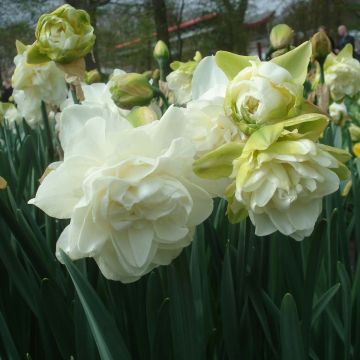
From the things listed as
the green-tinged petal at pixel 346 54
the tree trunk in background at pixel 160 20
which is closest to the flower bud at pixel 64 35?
the green-tinged petal at pixel 346 54

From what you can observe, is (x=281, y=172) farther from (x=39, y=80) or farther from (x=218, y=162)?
(x=39, y=80)

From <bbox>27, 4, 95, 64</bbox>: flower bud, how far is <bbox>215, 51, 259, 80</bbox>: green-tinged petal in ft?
1.12

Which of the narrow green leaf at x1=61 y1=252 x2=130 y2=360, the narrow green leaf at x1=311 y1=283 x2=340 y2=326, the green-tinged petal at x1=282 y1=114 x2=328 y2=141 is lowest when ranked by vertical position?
the narrow green leaf at x1=311 y1=283 x2=340 y2=326

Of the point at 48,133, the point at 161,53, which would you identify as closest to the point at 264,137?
the point at 48,133

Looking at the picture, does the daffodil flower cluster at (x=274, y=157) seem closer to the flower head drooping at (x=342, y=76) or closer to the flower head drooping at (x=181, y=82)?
the flower head drooping at (x=181, y=82)

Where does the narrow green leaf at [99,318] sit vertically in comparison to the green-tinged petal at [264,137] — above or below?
below

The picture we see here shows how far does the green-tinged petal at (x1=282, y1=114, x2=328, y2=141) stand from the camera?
0.41 metres

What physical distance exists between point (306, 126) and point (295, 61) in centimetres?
8

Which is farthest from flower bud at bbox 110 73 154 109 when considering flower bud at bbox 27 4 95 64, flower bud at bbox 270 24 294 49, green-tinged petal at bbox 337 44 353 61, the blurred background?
the blurred background

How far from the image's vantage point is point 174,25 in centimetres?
1084

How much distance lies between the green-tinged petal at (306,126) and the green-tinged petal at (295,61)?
0.20ft

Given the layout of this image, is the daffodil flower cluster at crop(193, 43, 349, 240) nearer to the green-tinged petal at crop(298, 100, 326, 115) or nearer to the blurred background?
the green-tinged petal at crop(298, 100, 326, 115)

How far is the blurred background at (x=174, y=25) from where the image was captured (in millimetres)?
9984

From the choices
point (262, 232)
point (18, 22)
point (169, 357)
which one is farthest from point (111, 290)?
point (18, 22)
